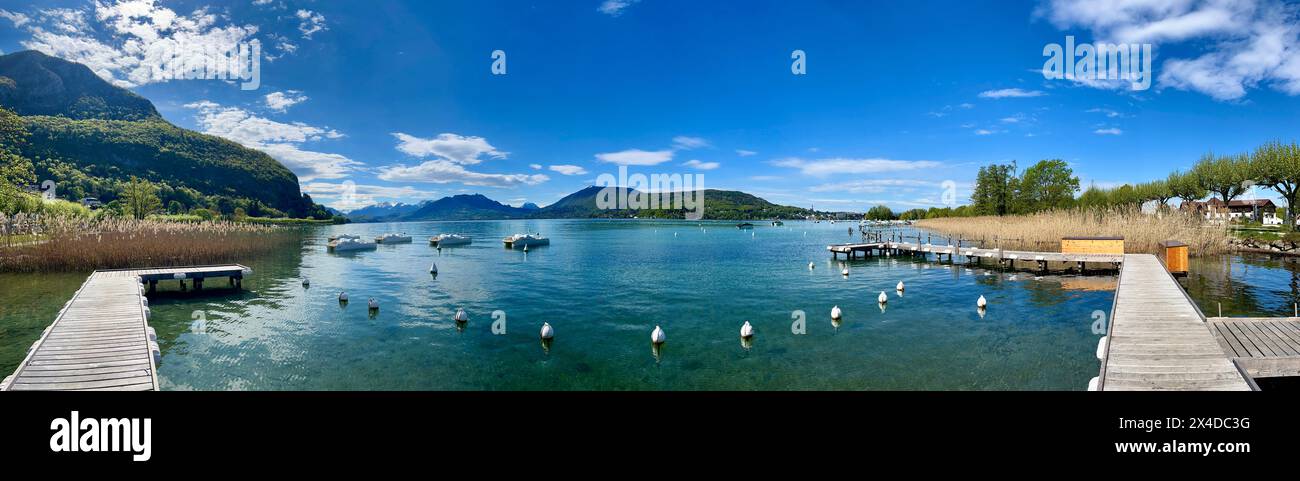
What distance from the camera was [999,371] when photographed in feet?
39.7

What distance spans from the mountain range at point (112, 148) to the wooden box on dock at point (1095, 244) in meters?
135

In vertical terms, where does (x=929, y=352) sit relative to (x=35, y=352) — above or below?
below

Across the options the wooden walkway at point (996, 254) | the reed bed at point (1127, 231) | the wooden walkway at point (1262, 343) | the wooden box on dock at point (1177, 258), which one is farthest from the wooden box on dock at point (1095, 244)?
the wooden walkway at point (1262, 343)

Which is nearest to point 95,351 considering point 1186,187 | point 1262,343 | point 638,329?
point 638,329

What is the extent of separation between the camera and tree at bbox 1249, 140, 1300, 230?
3944cm

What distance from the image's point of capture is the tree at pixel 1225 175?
4472 centimetres

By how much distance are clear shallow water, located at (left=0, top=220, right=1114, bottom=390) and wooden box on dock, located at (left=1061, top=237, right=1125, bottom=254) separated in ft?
16.3

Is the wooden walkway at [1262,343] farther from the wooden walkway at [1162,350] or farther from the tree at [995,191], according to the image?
the tree at [995,191]

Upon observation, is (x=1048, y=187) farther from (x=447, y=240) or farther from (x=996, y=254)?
(x=447, y=240)

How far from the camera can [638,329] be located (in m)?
17.2
